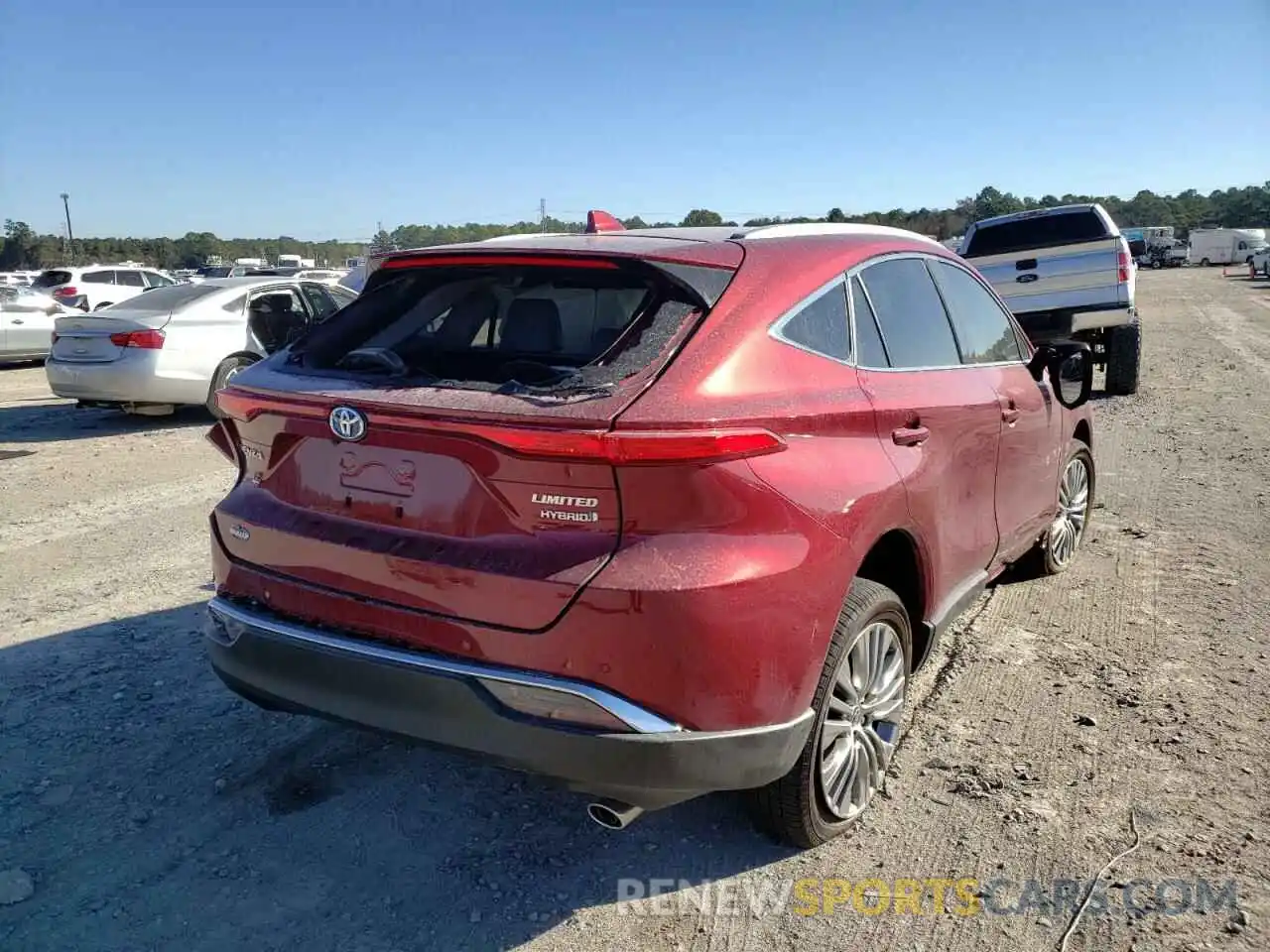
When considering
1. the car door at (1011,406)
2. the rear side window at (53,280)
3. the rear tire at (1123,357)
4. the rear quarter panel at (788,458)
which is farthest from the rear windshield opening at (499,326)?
the rear side window at (53,280)

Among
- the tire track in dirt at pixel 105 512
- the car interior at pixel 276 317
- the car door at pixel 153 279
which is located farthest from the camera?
the car door at pixel 153 279

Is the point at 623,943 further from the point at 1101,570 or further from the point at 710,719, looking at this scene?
the point at 1101,570

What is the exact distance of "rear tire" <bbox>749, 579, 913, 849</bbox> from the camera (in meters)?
2.76

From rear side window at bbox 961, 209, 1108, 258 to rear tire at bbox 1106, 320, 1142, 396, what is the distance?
→ 1.22 m

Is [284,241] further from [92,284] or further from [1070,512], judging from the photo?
[1070,512]

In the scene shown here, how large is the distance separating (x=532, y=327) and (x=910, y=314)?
1.40 meters

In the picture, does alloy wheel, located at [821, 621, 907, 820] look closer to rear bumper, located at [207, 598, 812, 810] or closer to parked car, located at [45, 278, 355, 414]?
rear bumper, located at [207, 598, 812, 810]

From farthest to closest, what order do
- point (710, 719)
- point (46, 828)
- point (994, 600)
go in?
point (994, 600), point (46, 828), point (710, 719)

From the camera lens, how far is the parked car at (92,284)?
68.6 feet

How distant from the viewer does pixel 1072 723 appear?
371cm

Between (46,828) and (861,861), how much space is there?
251 cm

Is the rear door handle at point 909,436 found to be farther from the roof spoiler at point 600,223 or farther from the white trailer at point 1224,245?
the white trailer at point 1224,245

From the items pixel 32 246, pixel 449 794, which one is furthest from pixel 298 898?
pixel 32 246

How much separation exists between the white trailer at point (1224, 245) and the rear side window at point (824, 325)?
66.2 metres
